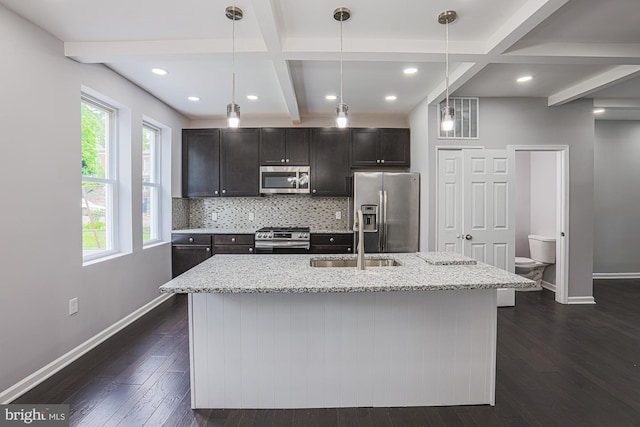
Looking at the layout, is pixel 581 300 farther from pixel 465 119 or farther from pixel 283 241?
pixel 283 241

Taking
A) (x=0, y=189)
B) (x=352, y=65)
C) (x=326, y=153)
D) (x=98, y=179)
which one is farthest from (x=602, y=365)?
(x=98, y=179)

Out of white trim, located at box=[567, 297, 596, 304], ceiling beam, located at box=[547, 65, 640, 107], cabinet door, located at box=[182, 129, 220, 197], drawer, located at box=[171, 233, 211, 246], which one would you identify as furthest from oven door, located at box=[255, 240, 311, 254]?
ceiling beam, located at box=[547, 65, 640, 107]

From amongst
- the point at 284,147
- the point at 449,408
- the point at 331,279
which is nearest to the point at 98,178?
the point at 284,147

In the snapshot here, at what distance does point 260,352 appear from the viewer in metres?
1.90

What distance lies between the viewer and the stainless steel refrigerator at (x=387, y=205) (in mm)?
3994

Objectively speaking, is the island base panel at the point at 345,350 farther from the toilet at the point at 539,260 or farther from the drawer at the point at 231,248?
the toilet at the point at 539,260

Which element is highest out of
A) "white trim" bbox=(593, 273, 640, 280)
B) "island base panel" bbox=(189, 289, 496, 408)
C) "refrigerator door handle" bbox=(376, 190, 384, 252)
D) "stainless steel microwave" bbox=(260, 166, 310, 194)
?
"stainless steel microwave" bbox=(260, 166, 310, 194)

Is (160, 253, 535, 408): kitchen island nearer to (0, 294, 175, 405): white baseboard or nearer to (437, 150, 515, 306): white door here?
(0, 294, 175, 405): white baseboard

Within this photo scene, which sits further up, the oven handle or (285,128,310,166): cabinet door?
(285,128,310,166): cabinet door

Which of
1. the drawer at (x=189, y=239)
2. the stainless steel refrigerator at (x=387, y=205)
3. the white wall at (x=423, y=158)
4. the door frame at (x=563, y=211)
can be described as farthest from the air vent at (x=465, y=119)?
the drawer at (x=189, y=239)

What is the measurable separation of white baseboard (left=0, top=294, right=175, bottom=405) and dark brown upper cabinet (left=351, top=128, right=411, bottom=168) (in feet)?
11.0

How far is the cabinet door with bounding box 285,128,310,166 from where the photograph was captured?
4.49m

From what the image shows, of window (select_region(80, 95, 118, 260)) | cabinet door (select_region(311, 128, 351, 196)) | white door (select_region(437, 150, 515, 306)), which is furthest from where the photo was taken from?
cabinet door (select_region(311, 128, 351, 196))

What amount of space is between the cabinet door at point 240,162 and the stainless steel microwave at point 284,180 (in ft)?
0.39
